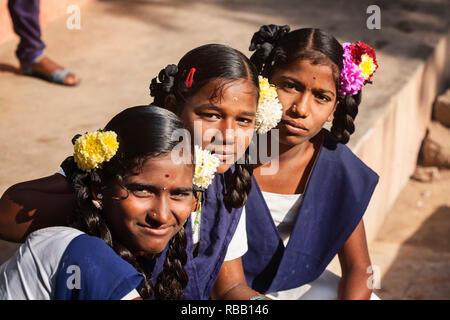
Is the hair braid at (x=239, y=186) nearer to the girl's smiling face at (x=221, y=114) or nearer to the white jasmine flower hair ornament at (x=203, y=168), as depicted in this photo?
the girl's smiling face at (x=221, y=114)

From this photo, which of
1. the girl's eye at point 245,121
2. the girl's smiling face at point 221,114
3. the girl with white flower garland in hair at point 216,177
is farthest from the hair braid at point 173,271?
the girl's eye at point 245,121

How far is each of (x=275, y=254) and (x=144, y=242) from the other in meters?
0.97

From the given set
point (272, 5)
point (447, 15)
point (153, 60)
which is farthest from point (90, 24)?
point (447, 15)

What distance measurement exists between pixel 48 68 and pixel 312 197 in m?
2.83

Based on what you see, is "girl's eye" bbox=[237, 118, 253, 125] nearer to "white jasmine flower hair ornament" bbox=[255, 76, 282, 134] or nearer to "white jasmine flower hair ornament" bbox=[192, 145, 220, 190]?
"white jasmine flower hair ornament" bbox=[255, 76, 282, 134]

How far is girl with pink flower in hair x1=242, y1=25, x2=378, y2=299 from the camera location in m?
2.98

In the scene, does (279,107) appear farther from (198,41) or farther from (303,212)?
(198,41)

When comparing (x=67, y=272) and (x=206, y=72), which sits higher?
(x=206, y=72)

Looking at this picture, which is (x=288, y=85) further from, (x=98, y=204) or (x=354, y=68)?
(x=98, y=204)

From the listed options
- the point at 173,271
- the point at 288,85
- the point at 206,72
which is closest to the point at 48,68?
the point at 288,85

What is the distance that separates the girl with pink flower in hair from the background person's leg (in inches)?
101

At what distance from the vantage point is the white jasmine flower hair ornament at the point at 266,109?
268cm

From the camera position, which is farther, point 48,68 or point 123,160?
point 48,68

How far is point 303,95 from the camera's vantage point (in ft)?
9.38
